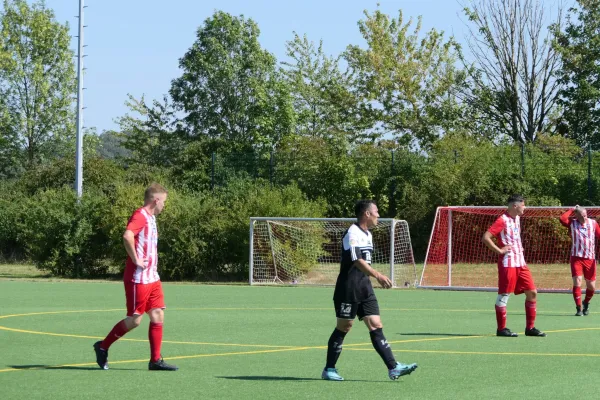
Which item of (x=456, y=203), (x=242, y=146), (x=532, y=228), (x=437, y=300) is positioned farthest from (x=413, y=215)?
(x=242, y=146)

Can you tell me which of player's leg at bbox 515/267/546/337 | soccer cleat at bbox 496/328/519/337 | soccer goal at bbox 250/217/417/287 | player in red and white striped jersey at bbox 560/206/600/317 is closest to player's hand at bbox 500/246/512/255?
player's leg at bbox 515/267/546/337

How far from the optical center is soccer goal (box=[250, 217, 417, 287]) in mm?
27219

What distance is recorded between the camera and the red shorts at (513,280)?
44.9 feet

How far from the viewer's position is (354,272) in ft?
31.6

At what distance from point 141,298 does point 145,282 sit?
6.7 inches

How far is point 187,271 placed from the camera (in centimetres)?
2858

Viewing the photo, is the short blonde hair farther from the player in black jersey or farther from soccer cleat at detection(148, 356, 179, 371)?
the player in black jersey

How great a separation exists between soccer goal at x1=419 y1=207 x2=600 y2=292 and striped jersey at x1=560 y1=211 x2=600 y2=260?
8.36m

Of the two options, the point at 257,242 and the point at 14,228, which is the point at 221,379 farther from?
the point at 14,228

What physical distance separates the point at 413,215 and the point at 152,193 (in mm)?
23438

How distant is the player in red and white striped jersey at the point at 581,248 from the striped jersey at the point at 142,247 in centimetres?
898

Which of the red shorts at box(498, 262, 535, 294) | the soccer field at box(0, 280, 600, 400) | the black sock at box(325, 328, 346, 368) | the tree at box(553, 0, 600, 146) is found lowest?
the soccer field at box(0, 280, 600, 400)

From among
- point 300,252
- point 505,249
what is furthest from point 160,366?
point 300,252

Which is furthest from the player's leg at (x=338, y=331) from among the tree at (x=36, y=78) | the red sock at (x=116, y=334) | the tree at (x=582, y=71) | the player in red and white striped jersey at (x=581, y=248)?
the tree at (x=36, y=78)
